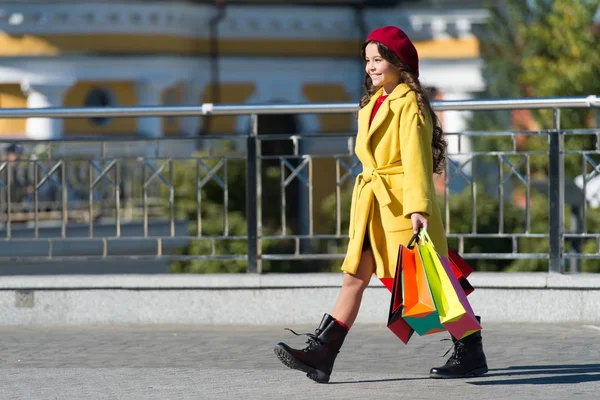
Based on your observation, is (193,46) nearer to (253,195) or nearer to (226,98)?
(226,98)

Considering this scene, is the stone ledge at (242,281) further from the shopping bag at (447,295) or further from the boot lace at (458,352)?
the shopping bag at (447,295)

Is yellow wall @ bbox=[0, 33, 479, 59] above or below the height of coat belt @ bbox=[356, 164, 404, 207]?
Result: above

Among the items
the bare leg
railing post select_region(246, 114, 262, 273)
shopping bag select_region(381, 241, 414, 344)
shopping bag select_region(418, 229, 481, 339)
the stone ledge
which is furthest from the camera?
railing post select_region(246, 114, 262, 273)

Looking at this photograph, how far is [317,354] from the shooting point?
283 inches

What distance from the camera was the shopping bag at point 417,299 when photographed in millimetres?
6891

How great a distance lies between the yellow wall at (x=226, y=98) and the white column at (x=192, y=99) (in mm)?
192

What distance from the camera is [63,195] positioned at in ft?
32.2

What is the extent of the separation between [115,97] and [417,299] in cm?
3334

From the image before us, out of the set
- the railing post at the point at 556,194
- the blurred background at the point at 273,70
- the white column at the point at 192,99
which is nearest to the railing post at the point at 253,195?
the railing post at the point at 556,194

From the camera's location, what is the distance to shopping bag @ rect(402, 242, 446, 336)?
6.89 m

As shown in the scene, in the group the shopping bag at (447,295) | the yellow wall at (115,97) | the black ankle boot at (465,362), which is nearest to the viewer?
the shopping bag at (447,295)

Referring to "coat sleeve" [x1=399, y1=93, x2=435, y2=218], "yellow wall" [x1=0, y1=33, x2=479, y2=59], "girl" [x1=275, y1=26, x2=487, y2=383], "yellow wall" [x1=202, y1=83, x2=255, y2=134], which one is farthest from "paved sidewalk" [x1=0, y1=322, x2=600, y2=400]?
"yellow wall" [x1=0, y1=33, x2=479, y2=59]

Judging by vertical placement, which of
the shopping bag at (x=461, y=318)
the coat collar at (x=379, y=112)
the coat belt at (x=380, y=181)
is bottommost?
the shopping bag at (x=461, y=318)

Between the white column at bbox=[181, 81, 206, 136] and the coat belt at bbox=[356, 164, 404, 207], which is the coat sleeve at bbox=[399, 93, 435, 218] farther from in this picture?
the white column at bbox=[181, 81, 206, 136]
